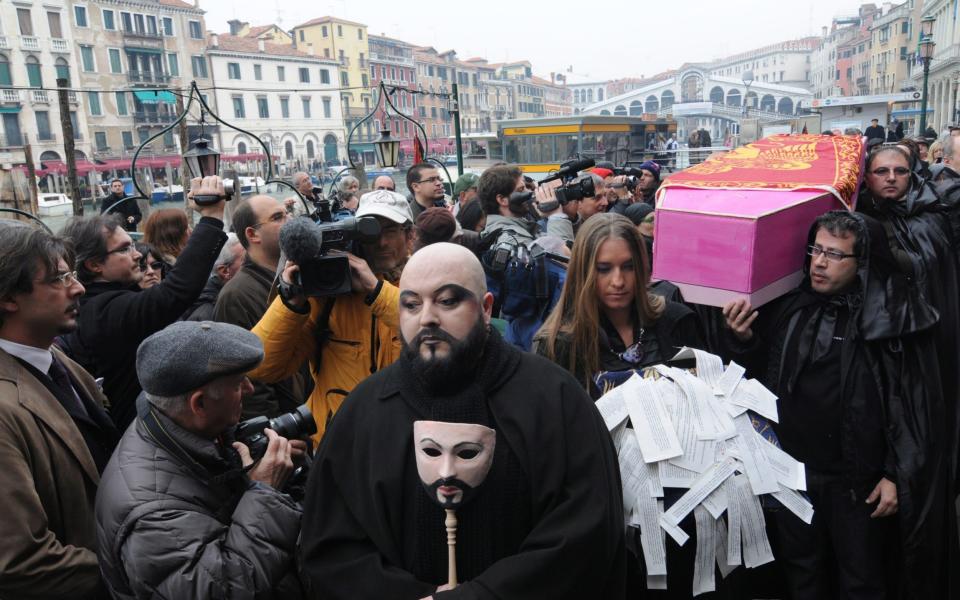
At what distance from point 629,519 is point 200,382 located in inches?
54.1

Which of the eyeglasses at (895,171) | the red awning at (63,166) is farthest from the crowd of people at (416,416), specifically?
the red awning at (63,166)

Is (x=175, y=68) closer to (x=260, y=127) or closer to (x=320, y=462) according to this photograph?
(x=260, y=127)

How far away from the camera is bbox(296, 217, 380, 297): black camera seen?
8.32 ft

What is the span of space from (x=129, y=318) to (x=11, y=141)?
4944cm

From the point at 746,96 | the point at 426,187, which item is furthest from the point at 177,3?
the point at 746,96

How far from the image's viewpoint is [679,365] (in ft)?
7.90

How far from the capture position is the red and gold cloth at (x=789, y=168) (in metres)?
3.09

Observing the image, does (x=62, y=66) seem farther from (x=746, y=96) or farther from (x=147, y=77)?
(x=746, y=96)

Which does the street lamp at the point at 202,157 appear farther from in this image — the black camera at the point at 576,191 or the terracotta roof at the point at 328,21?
the terracotta roof at the point at 328,21

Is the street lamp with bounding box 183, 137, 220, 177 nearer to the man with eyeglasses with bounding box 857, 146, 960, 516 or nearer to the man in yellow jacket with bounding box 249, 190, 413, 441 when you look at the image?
the man in yellow jacket with bounding box 249, 190, 413, 441

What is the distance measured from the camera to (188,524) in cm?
175

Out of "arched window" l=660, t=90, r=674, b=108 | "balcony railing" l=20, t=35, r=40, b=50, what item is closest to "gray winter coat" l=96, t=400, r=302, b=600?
"balcony railing" l=20, t=35, r=40, b=50

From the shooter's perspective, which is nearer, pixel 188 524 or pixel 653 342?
pixel 188 524

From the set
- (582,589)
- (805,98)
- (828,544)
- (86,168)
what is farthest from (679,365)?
(805,98)
